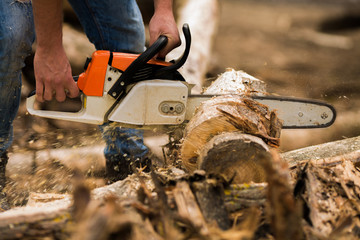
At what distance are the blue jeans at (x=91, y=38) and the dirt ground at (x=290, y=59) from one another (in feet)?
1.60

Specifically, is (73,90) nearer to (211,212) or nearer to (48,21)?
(48,21)

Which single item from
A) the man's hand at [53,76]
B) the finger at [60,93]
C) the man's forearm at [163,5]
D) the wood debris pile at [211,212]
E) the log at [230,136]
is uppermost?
the man's forearm at [163,5]

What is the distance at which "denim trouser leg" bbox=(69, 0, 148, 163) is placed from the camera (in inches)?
92.4

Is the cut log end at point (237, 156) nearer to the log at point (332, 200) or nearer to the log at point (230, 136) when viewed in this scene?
the log at point (230, 136)

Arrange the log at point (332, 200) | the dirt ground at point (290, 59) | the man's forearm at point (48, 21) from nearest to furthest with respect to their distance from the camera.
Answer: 1. the log at point (332, 200)
2. the man's forearm at point (48, 21)
3. the dirt ground at point (290, 59)

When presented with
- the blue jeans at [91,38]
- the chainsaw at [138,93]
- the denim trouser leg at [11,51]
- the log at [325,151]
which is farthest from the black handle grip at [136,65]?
the log at [325,151]

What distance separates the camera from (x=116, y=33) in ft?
7.97

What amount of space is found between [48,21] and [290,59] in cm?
496

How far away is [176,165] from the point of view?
208 centimetres

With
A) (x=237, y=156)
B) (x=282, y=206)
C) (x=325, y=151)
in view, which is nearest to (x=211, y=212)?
(x=282, y=206)

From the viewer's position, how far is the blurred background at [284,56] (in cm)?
326

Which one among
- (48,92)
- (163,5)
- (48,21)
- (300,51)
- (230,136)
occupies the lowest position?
(230,136)

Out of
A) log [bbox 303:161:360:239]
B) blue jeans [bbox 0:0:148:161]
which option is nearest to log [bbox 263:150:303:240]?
log [bbox 303:161:360:239]

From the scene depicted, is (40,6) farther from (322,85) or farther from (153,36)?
(322,85)
